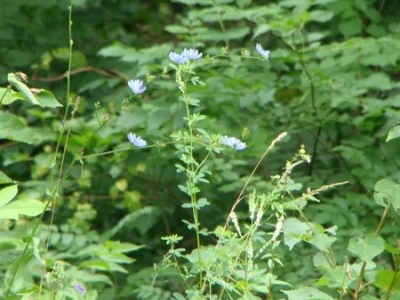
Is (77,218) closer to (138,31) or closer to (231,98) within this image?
(231,98)

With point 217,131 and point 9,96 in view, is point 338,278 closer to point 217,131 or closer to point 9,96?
point 9,96

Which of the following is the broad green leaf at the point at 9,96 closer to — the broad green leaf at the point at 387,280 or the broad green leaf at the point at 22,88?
the broad green leaf at the point at 22,88

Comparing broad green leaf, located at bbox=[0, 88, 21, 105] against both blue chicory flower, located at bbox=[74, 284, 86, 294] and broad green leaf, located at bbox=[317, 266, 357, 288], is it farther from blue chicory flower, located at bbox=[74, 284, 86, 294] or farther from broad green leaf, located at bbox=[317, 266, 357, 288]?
broad green leaf, located at bbox=[317, 266, 357, 288]

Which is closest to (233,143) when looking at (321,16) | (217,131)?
(217,131)

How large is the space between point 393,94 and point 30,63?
5.71 feet

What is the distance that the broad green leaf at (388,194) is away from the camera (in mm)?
2191

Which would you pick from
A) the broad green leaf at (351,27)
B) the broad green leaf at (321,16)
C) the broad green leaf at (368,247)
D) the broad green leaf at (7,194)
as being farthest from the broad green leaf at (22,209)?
the broad green leaf at (351,27)

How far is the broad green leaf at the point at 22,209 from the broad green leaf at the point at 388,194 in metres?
0.73

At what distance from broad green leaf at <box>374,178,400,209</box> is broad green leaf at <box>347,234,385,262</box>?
0.08 metres

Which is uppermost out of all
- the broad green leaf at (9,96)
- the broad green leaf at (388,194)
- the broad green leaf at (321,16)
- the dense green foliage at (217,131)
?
the broad green leaf at (9,96)

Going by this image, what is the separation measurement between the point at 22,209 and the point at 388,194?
2.57 ft

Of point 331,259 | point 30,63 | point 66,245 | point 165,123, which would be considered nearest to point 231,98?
point 165,123

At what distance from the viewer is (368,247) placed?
2195mm

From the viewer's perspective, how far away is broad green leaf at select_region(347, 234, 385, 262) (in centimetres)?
217
